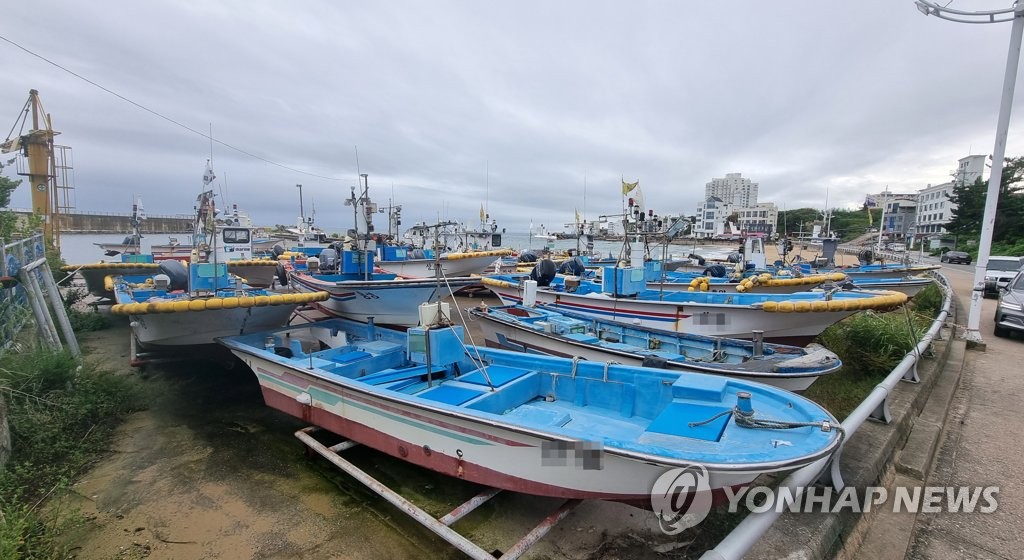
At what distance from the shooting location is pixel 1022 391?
618cm

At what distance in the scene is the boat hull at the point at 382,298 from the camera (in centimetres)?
965

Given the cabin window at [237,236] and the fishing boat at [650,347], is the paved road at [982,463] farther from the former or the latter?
the cabin window at [237,236]

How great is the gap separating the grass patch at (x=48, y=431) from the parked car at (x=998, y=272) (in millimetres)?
22329

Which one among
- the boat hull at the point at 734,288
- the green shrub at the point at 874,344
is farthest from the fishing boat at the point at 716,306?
the boat hull at the point at 734,288

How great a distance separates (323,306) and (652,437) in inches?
401

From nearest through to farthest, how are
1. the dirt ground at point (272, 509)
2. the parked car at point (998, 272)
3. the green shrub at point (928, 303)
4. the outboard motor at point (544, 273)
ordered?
the dirt ground at point (272, 509), the green shrub at point (928, 303), the outboard motor at point (544, 273), the parked car at point (998, 272)

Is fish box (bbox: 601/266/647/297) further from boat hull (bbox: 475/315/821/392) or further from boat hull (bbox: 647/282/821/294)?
boat hull (bbox: 475/315/821/392)

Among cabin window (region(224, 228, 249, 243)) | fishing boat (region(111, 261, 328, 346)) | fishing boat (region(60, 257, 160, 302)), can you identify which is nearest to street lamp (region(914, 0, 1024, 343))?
fishing boat (region(111, 261, 328, 346))

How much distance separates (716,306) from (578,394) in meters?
4.51

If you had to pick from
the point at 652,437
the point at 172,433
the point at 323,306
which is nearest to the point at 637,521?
the point at 652,437

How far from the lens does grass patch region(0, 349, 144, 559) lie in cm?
366

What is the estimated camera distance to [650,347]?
23.5ft

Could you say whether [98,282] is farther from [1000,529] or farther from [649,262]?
[1000,529]

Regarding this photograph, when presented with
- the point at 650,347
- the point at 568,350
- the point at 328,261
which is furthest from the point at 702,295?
the point at 328,261
